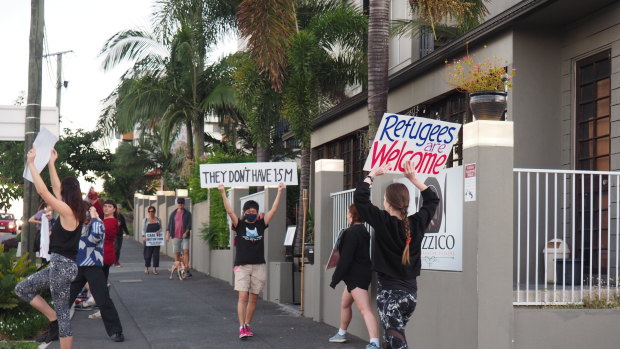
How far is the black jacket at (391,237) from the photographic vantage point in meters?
6.43

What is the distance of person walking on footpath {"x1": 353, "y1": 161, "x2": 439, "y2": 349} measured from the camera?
636 cm

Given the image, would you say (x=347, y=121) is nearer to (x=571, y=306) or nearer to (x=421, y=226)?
(x=571, y=306)

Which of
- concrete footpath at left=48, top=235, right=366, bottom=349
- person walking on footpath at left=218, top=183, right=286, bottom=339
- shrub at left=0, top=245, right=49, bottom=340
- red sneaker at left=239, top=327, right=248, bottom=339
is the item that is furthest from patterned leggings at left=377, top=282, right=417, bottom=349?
shrub at left=0, top=245, right=49, bottom=340

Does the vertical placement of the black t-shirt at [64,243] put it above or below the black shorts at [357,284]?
above

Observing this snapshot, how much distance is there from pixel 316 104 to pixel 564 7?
7257mm

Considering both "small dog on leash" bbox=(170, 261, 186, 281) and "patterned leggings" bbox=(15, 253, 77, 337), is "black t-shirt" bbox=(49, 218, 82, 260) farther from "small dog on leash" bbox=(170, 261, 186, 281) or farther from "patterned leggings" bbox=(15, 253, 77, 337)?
"small dog on leash" bbox=(170, 261, 186, 281)

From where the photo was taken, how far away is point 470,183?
8.21 metres

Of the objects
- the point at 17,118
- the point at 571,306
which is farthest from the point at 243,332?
the point at 17,118

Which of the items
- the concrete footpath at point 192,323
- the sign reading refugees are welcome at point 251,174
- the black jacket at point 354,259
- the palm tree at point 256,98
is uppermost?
the palm tree at point 256,98

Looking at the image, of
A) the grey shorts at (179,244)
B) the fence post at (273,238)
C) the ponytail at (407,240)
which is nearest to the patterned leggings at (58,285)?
the ponytail at (407,240)

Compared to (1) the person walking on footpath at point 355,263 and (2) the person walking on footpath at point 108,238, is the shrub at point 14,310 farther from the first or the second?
(1) the person walking on footpath at point 355,263

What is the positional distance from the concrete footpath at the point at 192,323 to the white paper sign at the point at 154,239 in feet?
9.38

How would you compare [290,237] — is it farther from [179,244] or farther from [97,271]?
[179,244]

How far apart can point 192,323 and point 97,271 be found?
223 cm
